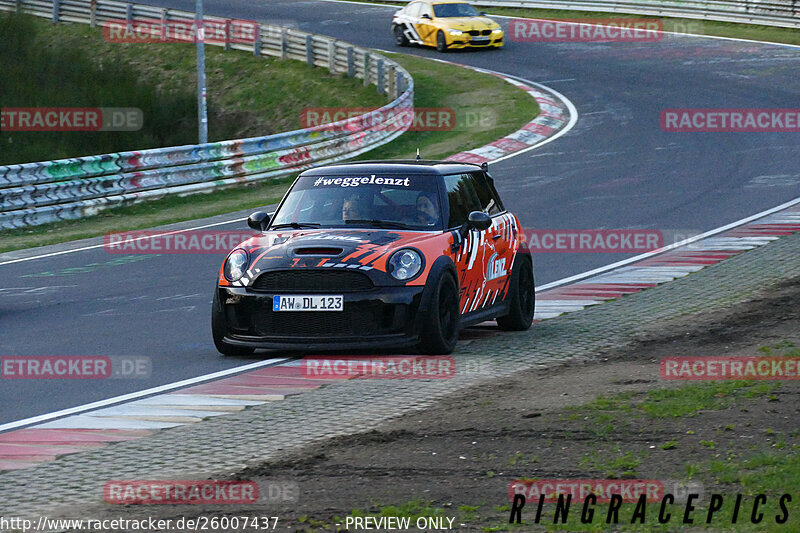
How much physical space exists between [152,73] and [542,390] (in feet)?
116

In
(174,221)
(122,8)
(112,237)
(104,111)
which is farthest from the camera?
(122,8)

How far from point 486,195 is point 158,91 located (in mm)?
24127

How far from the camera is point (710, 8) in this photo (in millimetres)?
42906

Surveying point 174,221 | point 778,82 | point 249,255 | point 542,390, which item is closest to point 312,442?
point 542,390

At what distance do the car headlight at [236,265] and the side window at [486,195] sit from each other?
2.48m

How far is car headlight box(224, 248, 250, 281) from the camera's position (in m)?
10.1

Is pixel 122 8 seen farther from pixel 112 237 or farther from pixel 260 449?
pixel 260 449

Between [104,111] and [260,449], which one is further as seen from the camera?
[104,111]

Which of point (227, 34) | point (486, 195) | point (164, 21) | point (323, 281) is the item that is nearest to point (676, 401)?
point (323, 281)

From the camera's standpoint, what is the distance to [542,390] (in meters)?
8.60

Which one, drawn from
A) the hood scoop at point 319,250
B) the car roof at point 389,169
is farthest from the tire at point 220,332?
the car roof at point 389,169

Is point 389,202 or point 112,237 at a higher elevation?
point 389,202

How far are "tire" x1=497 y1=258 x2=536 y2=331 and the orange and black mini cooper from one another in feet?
0.12

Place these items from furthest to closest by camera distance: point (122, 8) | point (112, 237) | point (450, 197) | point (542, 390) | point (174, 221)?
1. point (122, 8)
2. point (174, 221)
3. point (112, 237)
4. point (450, 197)
5. point (542, 390)
